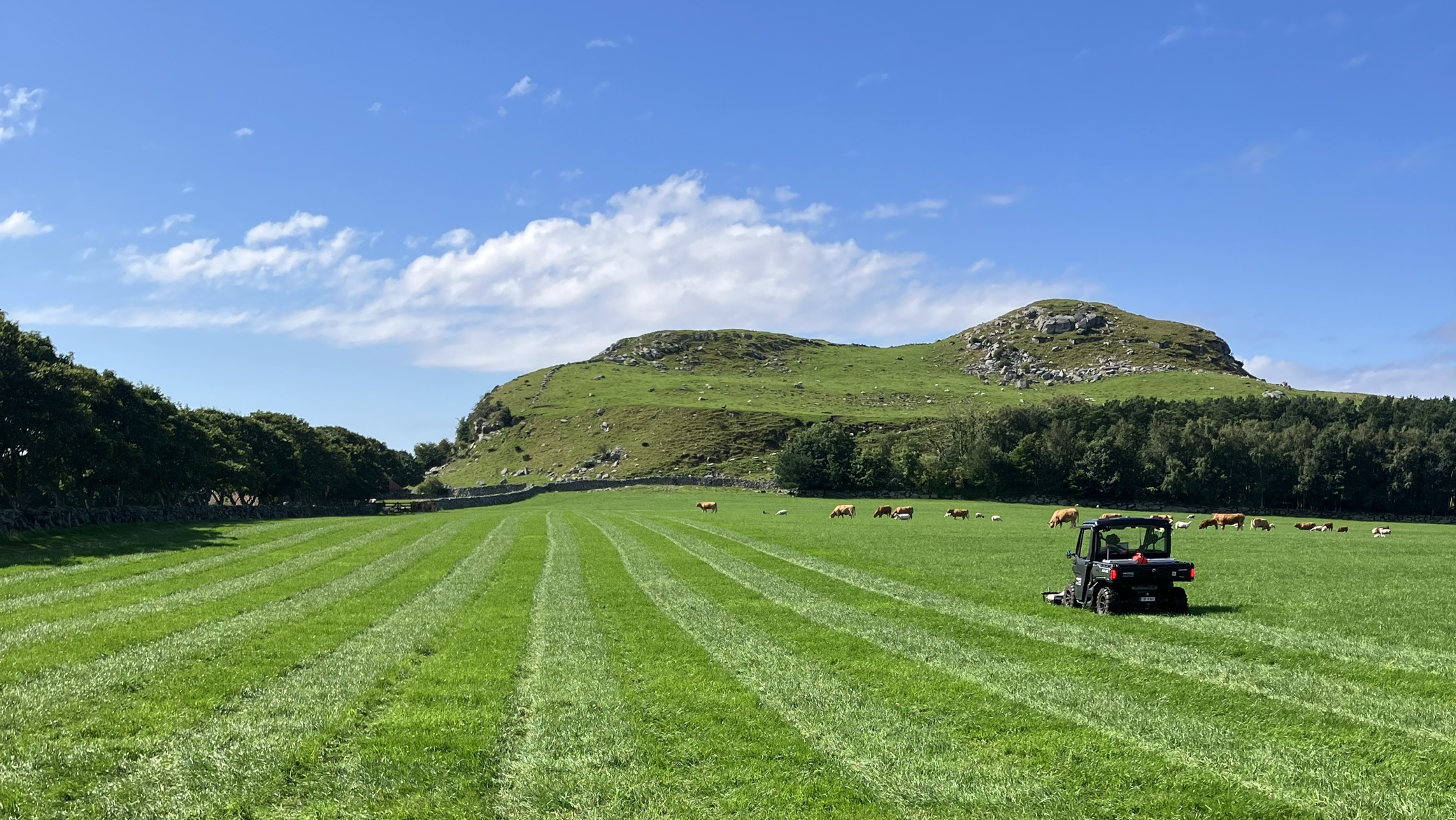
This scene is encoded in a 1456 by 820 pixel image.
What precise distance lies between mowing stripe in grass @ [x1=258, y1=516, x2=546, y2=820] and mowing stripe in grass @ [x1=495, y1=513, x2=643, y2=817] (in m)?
0.28

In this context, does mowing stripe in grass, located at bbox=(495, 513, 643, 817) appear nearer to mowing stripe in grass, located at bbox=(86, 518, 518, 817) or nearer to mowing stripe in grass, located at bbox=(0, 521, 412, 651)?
mowing stripe in grass, located at bbox=(86, 518, 518, 817)

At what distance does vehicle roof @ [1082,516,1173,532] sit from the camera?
2234cm

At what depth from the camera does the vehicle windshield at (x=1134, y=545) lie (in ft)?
74.2

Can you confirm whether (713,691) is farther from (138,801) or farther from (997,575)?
(997,575)

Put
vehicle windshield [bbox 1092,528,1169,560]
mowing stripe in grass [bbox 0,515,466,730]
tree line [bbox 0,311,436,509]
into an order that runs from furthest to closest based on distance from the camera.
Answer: tree line [bbox 0,311,436,509], vehicle windshield [bbox 1092,528,1169,560], mowing stripe in grass [bbox 0,515,466,730]

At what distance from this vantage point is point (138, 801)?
A: 8.75m

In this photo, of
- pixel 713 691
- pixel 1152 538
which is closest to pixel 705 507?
pixel 1152 538

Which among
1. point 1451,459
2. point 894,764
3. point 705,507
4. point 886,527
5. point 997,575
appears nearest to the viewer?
point 894,764

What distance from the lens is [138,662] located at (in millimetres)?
15000

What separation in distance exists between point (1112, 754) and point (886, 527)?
53026 mm

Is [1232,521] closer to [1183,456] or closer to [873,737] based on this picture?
[1183,456]

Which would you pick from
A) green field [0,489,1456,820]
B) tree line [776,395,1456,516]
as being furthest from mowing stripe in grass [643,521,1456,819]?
tree line [776,395,1456,516]

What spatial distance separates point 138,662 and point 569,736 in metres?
8.92

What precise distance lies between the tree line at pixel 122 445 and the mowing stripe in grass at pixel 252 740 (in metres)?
43.4
